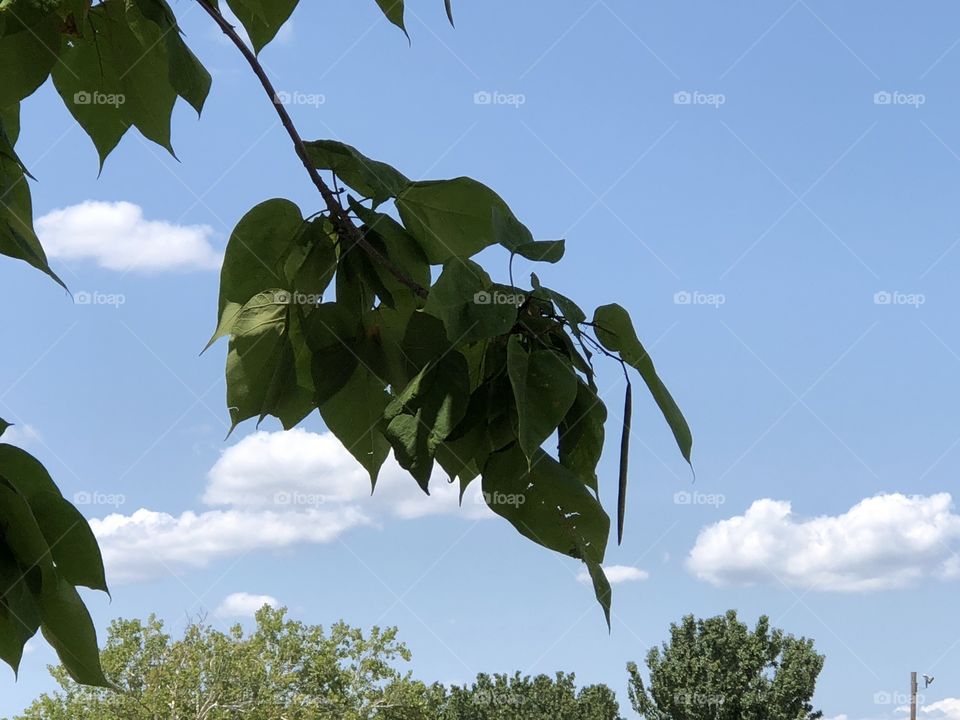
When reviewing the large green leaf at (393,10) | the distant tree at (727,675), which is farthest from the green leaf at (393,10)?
the distant tree at (727,675)

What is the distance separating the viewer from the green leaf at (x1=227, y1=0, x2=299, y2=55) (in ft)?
2.84

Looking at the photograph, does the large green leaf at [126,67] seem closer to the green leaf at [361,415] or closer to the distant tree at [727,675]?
the green leaf at [361,415]

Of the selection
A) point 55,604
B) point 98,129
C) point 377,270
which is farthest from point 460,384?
point 98,129

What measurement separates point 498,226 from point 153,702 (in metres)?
20.6

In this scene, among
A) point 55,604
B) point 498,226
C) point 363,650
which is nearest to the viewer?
point 55,604

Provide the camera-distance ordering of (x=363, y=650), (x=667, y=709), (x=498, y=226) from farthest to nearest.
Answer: (x=667, y=709) < (x=363, y=650) < (x=498, y=226)

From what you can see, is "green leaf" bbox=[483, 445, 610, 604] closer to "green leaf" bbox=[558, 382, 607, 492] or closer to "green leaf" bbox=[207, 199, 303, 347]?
"green leaf" bbox=[558, 382, 607, 492]

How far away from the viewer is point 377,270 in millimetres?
896

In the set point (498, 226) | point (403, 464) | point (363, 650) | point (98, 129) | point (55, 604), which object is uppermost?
point (363, 650)

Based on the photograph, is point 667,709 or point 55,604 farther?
point 667,709

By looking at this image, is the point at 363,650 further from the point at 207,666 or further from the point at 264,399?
the point at 264,399

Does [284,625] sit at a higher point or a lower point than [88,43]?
higher

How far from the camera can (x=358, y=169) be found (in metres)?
0.89

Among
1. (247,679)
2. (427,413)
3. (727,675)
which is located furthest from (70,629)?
(727,675)
